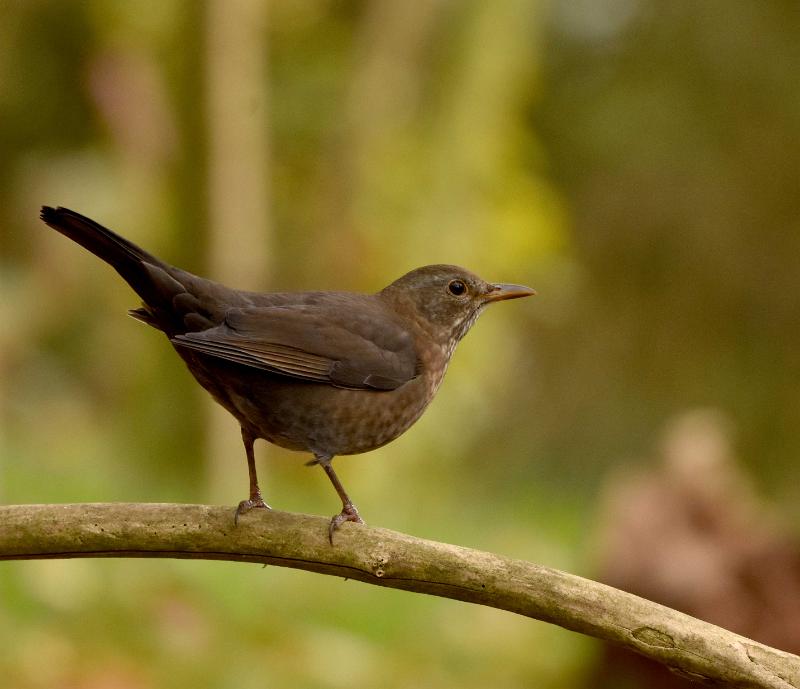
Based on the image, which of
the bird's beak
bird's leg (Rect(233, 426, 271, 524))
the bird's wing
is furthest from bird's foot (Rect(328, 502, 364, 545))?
the bird's beak

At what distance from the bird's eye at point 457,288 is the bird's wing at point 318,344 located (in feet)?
0.99

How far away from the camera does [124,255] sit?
3.22 meters

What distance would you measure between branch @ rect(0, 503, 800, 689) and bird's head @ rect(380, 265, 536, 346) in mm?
1062

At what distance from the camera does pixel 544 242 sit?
7.68 m

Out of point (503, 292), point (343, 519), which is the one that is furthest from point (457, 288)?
point (343, 519)

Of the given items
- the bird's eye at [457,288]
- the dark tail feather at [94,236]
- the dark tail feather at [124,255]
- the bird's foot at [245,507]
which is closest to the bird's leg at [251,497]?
the bird's foot at [245,507]

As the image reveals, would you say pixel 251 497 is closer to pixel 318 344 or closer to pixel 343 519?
pixel 343 519

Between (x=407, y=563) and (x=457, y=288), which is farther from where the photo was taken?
(x=457, y=288)

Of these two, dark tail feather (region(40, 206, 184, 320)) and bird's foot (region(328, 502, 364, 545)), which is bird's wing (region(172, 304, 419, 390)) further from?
bird's foot (region(328, 502, 364, 545))

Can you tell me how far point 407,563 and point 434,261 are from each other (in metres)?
4.37

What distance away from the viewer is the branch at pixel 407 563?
111 inches

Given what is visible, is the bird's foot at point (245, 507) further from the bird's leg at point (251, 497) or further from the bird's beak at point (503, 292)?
the bird's beak at point (503, 292)

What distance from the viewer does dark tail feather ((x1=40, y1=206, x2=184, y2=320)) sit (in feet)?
10.00

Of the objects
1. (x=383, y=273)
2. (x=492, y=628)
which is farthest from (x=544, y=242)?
(x=492, y=628)
